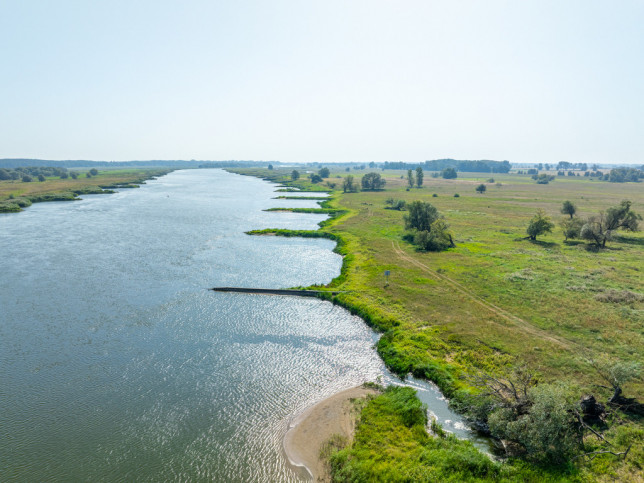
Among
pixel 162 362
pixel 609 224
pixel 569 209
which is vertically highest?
pixel 569 209

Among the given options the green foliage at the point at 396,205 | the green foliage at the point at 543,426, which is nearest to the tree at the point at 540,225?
the green foliage at the point at 396,205

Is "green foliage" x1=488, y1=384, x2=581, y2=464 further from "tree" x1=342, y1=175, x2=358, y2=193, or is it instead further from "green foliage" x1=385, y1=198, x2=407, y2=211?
"tree" x1=342, y1=175, x2=358, y2=193

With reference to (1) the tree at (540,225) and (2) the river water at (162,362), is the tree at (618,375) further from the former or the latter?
(1) the tree at (540,225)

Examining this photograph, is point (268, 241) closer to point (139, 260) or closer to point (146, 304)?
point (139, 260)

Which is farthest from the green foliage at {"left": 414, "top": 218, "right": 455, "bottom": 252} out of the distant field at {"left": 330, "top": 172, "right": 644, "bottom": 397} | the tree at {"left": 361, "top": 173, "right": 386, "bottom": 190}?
the tree at {"left": 361, "top": 173, "right": 386, "bottom": 190}

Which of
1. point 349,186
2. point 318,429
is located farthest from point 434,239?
point 349,186

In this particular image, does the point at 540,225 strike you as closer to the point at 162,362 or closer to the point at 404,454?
the point at 404,454

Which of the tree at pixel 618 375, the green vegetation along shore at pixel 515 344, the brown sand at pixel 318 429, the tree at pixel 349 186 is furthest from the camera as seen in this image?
the tree at pixel 349 186
